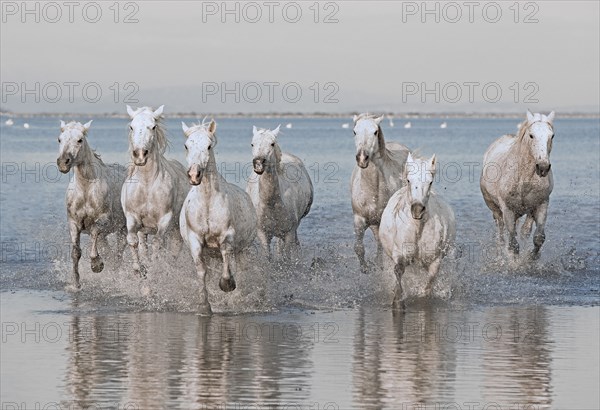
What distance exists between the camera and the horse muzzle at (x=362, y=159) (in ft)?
46.8

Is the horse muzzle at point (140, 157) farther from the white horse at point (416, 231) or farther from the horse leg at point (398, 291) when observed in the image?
the horse leg at point (398, 291)

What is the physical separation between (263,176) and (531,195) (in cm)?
354

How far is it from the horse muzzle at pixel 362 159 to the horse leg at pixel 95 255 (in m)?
3.20

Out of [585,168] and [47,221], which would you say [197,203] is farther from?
[585,168]

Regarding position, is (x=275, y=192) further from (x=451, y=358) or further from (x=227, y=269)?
(x=451, y=358)

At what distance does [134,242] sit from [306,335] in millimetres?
3245

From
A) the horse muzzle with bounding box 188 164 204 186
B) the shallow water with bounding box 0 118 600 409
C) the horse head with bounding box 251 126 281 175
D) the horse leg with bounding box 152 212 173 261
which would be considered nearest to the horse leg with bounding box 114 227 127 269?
the shallow water with bounding box 0 118 600 409

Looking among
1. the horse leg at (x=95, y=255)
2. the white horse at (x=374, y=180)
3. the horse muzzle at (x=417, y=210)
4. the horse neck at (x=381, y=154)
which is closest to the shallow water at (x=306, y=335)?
the horse leg at (x=95, y=255)

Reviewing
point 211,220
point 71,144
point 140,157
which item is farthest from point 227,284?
point 71,144

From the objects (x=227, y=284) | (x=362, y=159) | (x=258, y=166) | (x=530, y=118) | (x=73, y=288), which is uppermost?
(x=530, y=118)

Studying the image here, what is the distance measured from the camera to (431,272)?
43.3 feet

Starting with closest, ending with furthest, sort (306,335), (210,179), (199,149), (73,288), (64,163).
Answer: (306,335)
(199,149)
(210,179)
(64,163)
(73,288)

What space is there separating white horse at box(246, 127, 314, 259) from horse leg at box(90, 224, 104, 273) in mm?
1865

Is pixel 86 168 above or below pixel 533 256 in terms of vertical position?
above
